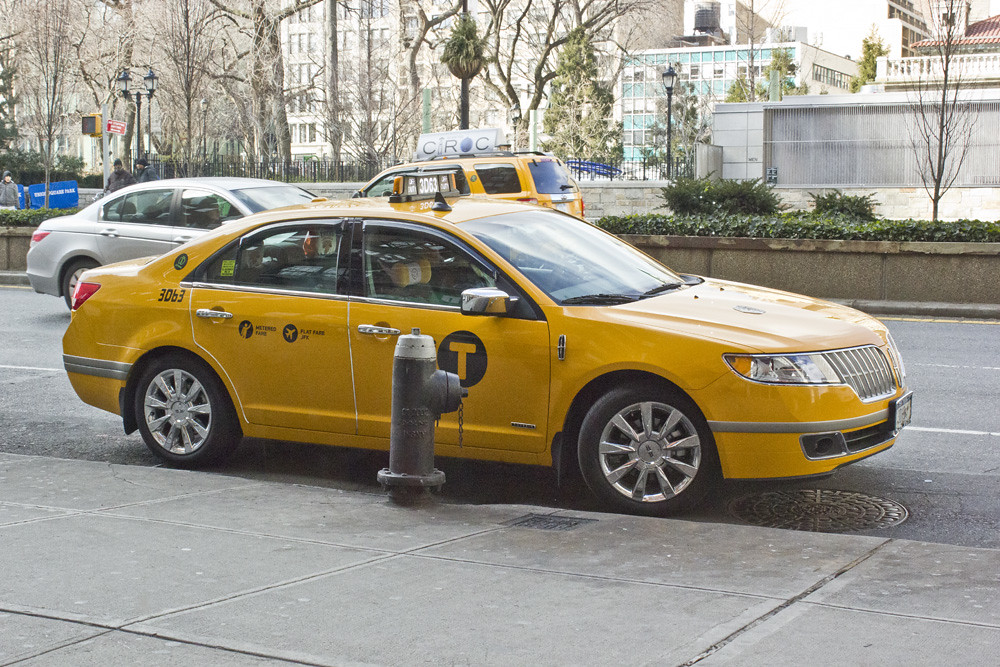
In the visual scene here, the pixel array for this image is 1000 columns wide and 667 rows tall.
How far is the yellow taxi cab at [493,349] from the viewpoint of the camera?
572 centimetres

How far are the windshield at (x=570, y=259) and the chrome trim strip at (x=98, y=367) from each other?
2.36 m

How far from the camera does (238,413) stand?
700cm

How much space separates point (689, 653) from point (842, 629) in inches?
23.5

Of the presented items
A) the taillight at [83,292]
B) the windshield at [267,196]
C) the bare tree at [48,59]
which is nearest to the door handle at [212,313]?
the taillight at [83,292]

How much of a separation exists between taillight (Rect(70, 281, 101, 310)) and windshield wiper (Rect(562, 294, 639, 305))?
3.27 metres

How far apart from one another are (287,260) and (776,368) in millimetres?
2935

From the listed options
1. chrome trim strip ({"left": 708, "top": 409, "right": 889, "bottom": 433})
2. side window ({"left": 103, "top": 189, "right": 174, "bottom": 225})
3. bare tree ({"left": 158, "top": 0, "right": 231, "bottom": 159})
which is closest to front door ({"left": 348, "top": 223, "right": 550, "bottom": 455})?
chrome trim strip ({"left": 708, "top": 409, "right": 889, "bottom": 433})

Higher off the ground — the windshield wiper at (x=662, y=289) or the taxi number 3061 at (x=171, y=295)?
the windshield wiper at (x=662, y=289)

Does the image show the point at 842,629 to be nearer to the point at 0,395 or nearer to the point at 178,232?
the point at 0,395

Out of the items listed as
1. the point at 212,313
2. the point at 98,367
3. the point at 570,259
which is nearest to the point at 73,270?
the point at 98,367

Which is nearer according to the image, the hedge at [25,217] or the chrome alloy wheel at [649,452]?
the chrome alloy wheel at [649,452]

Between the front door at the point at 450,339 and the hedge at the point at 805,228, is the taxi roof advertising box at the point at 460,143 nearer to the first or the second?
the hedge at the point at 805,228

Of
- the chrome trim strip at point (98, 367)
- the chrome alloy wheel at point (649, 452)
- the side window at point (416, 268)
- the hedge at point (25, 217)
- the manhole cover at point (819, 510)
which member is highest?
the hedge at point (25, 217)

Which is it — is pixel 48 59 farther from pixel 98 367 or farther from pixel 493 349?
pixel 493 349
